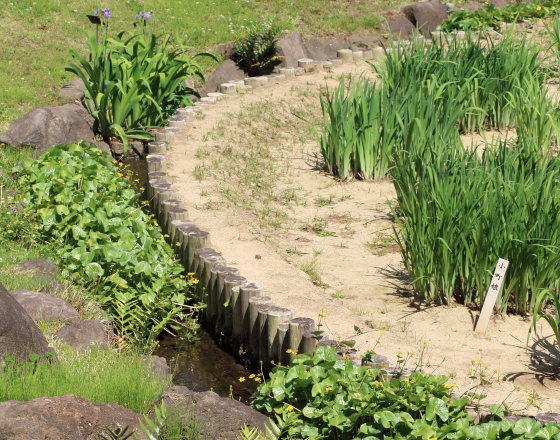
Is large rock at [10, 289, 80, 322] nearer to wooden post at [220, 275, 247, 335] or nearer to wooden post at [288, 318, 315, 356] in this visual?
wooden post at [220, 275, 247, 335]

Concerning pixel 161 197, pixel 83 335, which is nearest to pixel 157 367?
pixel 83 335

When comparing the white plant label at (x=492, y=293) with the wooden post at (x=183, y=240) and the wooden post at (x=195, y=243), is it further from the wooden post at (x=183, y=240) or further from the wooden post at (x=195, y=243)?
the wooden post at (x=183, y=240)

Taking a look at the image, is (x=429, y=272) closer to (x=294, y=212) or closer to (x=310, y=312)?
(x=310, y=312)

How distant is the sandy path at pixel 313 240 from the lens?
15.8 feet

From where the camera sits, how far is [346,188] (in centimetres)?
791

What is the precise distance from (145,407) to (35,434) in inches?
33.0

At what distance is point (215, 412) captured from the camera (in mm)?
3830

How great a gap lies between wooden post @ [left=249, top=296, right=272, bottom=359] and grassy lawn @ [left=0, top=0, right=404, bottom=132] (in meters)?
4.91

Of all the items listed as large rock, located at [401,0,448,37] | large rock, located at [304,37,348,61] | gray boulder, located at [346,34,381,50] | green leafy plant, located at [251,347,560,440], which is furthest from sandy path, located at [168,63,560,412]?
large rock, located at [401,0,448,37]

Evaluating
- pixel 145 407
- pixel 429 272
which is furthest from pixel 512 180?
pixel 145 407

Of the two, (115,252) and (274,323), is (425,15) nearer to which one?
(115,252)

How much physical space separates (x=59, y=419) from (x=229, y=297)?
2.46 meters

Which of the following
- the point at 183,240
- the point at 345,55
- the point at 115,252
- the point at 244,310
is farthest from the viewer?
the point at 345,55

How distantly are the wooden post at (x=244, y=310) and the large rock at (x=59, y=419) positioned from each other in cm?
200
